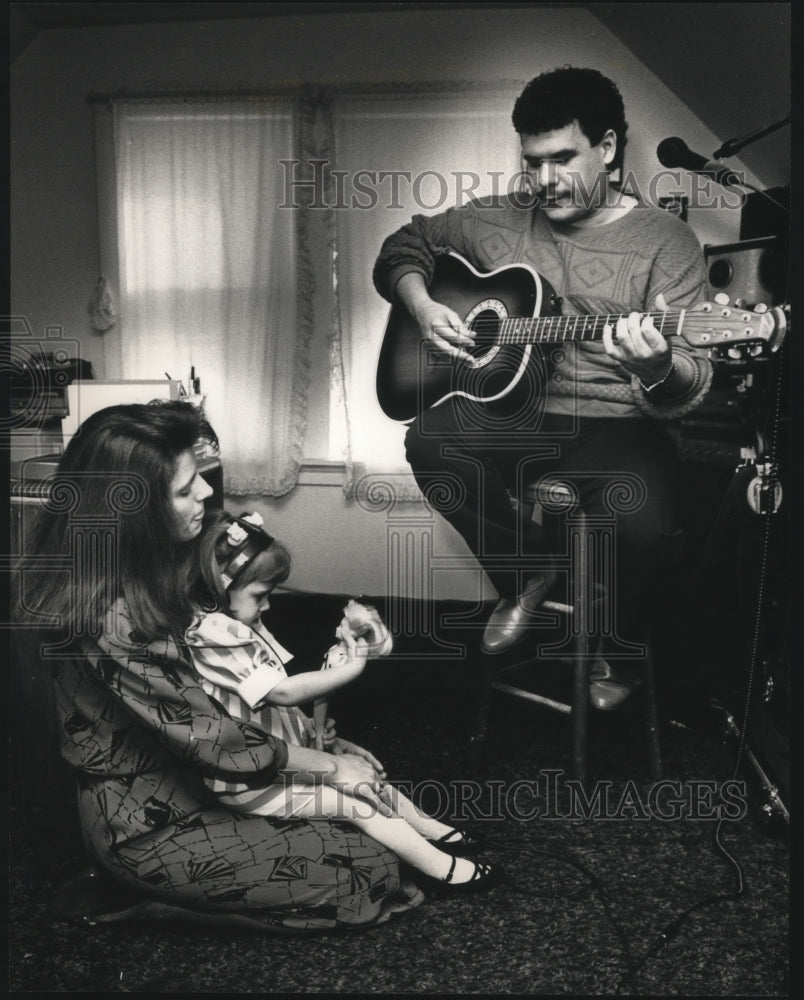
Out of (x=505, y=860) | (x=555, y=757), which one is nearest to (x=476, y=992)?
(x=505, y=860)

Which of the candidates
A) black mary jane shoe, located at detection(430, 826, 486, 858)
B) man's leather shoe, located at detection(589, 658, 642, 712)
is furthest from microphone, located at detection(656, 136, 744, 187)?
black mary jane shoe, located at detection(430, 826, 486, 858)

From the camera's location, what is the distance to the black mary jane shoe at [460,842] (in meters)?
1.59

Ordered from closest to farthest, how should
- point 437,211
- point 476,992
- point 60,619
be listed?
point 476,992
point 60,619
point 437,211

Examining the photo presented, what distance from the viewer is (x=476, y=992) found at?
4.63 ft

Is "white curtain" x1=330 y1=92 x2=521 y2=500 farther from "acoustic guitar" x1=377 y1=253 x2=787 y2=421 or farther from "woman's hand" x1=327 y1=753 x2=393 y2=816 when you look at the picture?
"woman's hand" x1=327 y1=753 x2=393 y2=816

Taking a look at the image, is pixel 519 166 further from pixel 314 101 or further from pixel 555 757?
pixel 555 757

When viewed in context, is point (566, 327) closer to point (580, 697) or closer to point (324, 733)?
point (580, 697)

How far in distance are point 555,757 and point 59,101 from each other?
151 cm

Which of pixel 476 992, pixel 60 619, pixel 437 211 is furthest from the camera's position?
pixel 437 211

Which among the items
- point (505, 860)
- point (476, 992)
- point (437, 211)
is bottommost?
point (476, 992)

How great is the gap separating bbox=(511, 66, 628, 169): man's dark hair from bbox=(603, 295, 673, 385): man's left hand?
0.29 meters

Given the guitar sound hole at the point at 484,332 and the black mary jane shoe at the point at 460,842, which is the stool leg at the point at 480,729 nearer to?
the black mary jane shoe at the point at 460,842

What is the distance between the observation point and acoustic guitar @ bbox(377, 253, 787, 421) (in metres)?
1.53

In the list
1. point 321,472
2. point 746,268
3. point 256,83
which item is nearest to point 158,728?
point 321,472
